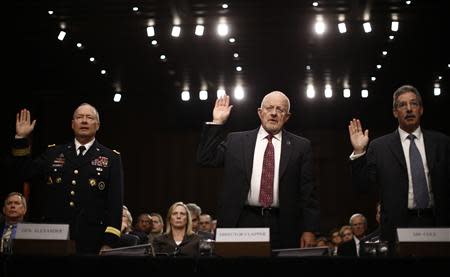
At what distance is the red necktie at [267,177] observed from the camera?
3.38 metres

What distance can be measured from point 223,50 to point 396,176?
20.0 ft

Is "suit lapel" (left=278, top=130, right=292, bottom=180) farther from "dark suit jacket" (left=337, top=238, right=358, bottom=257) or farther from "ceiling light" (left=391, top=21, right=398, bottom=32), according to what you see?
"ceiling light" (left=391, top=21, right=398, bottom=32)

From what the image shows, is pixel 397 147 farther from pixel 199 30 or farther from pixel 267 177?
pixel 199 30

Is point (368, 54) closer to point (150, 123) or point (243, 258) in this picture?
point (150, 123)

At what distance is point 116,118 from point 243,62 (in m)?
3.39

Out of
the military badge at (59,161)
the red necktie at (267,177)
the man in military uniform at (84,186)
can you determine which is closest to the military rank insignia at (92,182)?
the man in military uniform at (84,186)

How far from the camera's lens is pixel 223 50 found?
30.0 feet

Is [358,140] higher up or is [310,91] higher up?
[310,91]

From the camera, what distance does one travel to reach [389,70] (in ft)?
32.1

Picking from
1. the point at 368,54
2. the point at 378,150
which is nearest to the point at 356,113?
the point at 368,54

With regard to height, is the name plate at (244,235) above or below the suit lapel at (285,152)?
below

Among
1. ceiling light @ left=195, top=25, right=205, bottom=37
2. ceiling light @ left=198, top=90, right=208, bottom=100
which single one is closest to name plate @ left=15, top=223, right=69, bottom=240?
ceiling light @ left=195, top=25, right=205, bottom=37

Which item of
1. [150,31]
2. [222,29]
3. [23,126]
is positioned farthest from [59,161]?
[222,29]

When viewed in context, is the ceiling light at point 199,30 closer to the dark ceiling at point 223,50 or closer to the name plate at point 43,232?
the dark ceiling at point 223,50
